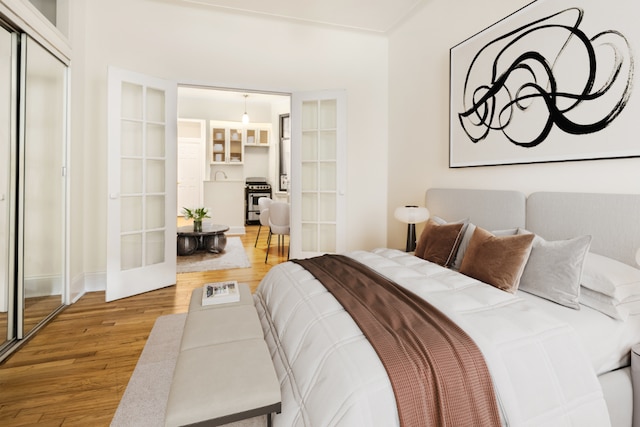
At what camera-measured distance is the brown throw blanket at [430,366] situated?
1044 mm

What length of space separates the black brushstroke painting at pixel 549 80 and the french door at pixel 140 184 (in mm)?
3092

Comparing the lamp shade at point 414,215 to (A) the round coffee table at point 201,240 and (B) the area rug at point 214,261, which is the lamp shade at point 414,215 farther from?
(A) the round coffee table at point 201,240

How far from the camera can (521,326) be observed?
1.29 metres

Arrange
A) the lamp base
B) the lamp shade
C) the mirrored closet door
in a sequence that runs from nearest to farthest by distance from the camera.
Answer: the mirrored closet door < the lamp shade < the lamp base

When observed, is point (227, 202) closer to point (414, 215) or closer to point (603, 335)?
point (414, 215)

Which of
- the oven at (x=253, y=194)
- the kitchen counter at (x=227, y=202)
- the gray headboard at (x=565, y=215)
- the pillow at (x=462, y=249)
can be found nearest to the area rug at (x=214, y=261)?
the kitchen counter at (x=227, y=202)

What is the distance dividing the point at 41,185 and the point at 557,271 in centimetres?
353

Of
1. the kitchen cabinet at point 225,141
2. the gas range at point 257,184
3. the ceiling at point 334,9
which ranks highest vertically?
the ceiling at point 334,9

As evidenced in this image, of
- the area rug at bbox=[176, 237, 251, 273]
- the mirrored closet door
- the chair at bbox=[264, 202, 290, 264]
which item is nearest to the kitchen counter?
the area rug at bbox=[176, 237, 251, 273]

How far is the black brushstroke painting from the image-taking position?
73.3 inches

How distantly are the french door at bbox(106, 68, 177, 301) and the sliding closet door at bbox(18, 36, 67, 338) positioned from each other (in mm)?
378

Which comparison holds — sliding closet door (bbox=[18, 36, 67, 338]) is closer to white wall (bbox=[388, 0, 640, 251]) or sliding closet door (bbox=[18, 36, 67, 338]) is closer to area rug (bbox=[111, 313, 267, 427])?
area rug (bbox=[111, 313, 267, 427])

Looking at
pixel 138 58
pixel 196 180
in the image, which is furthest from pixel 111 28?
pixel 196 180

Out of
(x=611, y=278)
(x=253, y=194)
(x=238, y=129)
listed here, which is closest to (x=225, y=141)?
(x=238, y=129)
